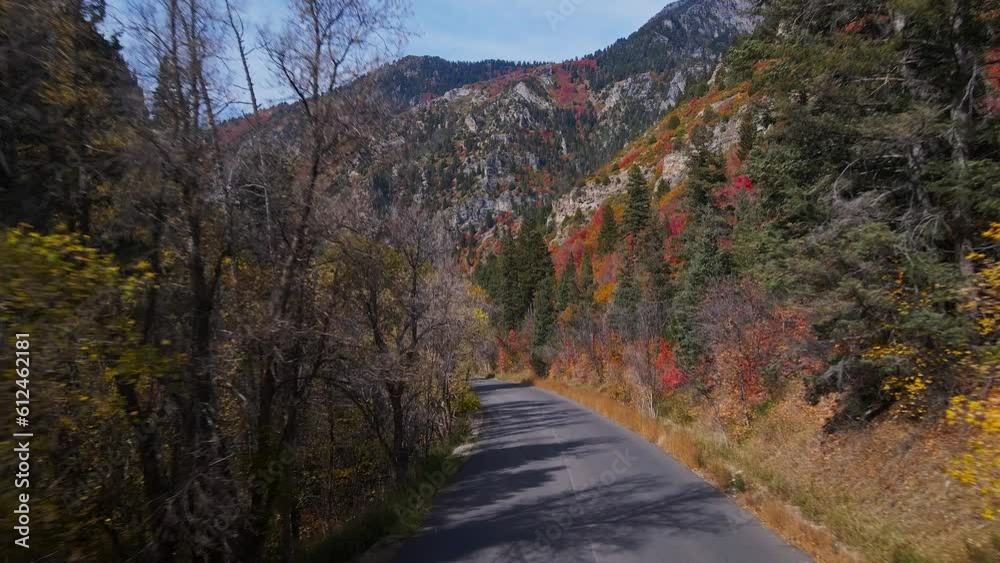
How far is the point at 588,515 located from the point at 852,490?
401 centimetres

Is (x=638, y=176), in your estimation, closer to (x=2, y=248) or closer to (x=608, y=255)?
(x=608, y=255)

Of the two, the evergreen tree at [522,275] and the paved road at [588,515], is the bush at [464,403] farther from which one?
the evergreen tree at [522,275]

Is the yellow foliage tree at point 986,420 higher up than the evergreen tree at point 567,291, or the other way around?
the evergreen tree at point 567,291

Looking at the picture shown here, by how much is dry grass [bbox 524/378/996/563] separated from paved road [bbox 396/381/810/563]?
421 mm

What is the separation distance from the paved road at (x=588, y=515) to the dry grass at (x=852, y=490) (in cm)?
42

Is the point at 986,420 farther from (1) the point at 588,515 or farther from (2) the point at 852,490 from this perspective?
(1) the point at 588,515

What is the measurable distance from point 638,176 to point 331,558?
5427 cm

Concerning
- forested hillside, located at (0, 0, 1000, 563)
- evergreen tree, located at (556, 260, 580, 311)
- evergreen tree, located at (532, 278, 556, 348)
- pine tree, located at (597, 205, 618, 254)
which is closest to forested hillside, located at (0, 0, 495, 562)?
forested hillside, located at (0, 0, 1000, 563)

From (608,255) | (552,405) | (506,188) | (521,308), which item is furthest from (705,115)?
(506,188)

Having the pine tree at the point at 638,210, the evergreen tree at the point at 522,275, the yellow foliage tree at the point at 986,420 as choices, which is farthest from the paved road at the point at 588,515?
the evergreen tree at the point at 522,275

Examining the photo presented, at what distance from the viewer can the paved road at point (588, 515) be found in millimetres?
7156

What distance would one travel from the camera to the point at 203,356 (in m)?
6.14

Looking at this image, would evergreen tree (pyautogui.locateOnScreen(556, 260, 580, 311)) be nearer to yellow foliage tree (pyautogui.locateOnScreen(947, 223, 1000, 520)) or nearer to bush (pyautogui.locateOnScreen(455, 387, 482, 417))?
bush (pyautogui.locateOnScreen(455, 387, 482, 417))

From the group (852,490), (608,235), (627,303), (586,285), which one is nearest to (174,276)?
(852,490)
